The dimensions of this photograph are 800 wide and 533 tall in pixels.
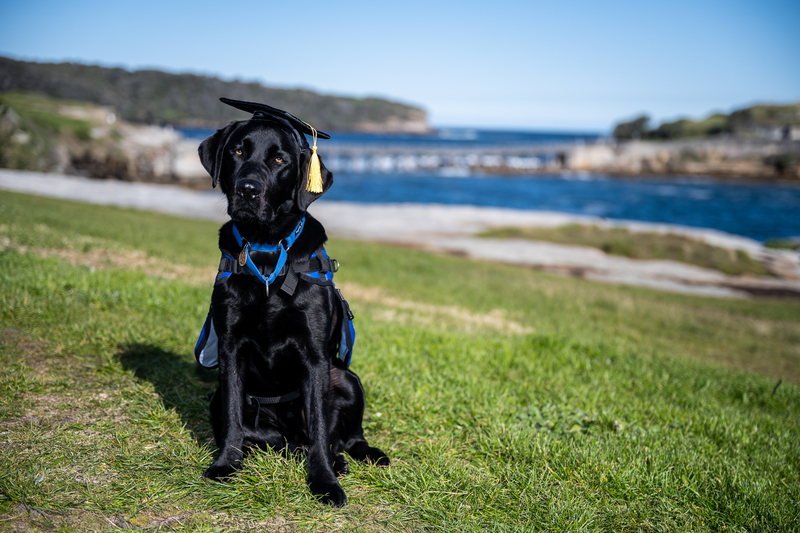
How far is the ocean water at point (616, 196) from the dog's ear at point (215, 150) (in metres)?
48.2

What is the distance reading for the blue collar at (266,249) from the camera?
3.01 m

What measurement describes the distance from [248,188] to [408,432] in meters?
2.30

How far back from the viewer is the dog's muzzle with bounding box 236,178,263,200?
2854 mm

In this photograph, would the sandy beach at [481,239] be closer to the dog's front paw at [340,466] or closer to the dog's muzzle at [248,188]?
the dog's front paw at [340,466]

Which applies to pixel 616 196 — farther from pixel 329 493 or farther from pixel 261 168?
pixel 329 493

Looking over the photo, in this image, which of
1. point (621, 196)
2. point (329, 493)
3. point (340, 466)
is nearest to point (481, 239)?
point (340, 466)

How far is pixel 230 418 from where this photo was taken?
3.07m

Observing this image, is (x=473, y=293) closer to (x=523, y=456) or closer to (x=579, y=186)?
(x=523, y=456)

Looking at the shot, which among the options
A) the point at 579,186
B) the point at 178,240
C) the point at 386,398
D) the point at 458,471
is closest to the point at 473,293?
the point at 178,240

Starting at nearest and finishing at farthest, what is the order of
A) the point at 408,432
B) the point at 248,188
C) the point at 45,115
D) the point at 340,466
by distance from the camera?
the point at 248,188
the point at 340,466
the point at 408,432
the point at 45,115

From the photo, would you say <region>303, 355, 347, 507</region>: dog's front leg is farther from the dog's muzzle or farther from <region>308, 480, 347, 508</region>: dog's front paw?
the dog's muzzle

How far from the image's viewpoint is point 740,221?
161 ft

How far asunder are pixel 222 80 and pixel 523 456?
4814 inches

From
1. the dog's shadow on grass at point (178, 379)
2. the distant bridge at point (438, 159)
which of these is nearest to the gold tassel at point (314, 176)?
the dog's shadow on grass at point (178, 379)
